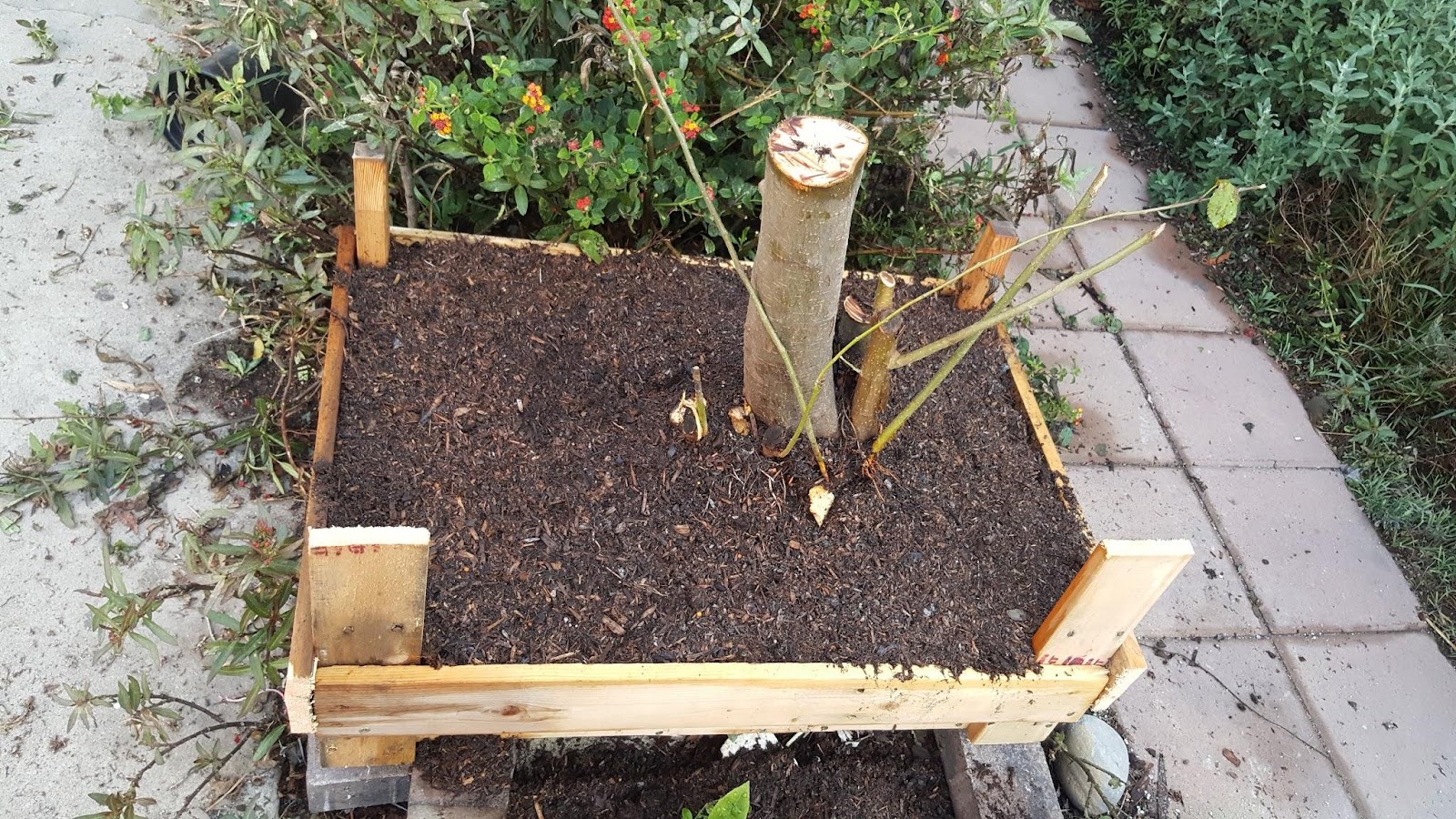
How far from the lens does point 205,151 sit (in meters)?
1.96

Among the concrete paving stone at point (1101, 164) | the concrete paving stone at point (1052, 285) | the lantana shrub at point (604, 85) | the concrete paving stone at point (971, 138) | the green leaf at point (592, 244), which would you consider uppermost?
the lantana shrub at point (604, 85)

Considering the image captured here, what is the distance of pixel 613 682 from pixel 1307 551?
2.18 meters

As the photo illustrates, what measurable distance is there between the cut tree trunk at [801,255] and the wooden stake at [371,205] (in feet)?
2.67

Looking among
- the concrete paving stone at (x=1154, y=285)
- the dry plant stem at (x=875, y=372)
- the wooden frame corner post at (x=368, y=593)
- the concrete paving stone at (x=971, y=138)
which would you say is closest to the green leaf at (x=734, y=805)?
the wooden frame corner post at (x=368, y=593)

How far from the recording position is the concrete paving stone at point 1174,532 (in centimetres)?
243

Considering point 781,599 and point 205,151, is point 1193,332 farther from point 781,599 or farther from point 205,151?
point 205,151

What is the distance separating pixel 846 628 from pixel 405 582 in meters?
0.75

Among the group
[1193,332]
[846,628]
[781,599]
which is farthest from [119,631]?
[1193,332]

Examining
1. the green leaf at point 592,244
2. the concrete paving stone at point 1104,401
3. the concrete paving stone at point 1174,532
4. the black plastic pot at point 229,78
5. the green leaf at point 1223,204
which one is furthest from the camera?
the concrete paving stone at point 1104,401

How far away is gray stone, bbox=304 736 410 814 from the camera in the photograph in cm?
162

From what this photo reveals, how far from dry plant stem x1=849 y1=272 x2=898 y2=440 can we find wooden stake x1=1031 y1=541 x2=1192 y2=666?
505 mm

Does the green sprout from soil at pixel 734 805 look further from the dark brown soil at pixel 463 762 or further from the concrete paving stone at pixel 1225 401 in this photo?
the concrete paving stone at pixel 1225 401

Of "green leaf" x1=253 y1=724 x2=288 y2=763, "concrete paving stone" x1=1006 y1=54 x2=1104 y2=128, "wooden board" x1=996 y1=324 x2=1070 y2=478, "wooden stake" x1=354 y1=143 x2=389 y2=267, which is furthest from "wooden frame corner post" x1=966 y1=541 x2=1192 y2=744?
"concrete paving stone" x1=1006 y1=54 x2=1104 y2=128

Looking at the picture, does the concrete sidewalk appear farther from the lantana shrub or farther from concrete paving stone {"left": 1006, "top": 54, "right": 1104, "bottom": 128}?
the lantana shrub
